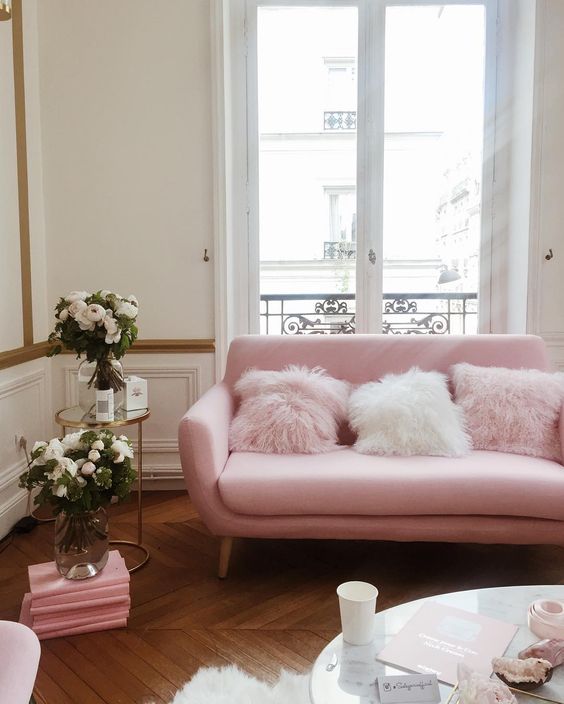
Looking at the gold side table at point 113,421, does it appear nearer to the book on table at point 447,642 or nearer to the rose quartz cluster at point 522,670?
the book on table at point 447,642

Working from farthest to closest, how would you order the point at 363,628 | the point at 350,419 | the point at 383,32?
the point at 383,32 < the point at 350,419 < the point at 363,628

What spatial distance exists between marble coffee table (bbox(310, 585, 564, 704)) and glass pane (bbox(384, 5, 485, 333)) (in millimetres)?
2195

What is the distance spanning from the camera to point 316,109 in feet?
11.8

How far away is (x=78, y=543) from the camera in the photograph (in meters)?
2.12

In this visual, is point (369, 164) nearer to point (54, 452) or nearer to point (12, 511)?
point (54, 452)

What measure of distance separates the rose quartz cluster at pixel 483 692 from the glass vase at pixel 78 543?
52.8 inches

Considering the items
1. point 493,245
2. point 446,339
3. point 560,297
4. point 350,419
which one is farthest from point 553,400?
point 493,245

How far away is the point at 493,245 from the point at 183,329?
1.74 meters

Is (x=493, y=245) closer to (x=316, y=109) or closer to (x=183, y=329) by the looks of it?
(x=316, y=109)

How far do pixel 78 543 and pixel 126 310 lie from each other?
87cm

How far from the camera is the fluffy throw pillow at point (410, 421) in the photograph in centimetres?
252

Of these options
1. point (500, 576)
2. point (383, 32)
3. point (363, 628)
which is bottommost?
point (500, 576)

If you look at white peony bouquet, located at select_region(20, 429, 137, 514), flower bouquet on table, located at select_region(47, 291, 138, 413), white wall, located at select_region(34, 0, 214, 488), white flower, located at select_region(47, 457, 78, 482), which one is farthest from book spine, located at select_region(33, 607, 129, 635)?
white wall, located at select_region(34, 0, 214, 488)

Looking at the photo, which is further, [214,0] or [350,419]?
[214,0]
